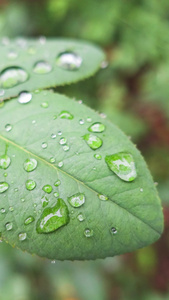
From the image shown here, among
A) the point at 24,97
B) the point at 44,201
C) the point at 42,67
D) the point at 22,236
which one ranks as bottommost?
the point at 22,236

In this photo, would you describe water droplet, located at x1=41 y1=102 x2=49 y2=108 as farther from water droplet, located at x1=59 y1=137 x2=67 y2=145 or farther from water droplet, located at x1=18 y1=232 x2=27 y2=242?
water droplet, located at x1=18 y1=232 x2=27 y2=242

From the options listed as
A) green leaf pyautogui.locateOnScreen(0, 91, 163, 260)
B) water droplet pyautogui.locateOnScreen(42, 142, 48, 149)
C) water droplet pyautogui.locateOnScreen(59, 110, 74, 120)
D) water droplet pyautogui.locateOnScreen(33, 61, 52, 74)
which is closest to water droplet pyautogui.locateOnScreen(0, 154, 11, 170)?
green leaf pyautogui.locateOnScreen(0, 91, 163, 260)

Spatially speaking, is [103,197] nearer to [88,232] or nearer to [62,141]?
[88,232]

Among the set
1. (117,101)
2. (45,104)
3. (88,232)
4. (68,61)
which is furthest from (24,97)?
(117,101)

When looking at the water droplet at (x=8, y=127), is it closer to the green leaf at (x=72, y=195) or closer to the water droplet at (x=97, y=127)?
the green leaf at (x=72, y=195)

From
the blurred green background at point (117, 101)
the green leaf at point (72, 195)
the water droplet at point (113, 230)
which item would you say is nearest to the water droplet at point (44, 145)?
the green leaf at point (72, 195)

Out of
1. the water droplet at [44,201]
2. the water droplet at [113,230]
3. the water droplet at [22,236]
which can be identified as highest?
the water droplet at [44,201]
